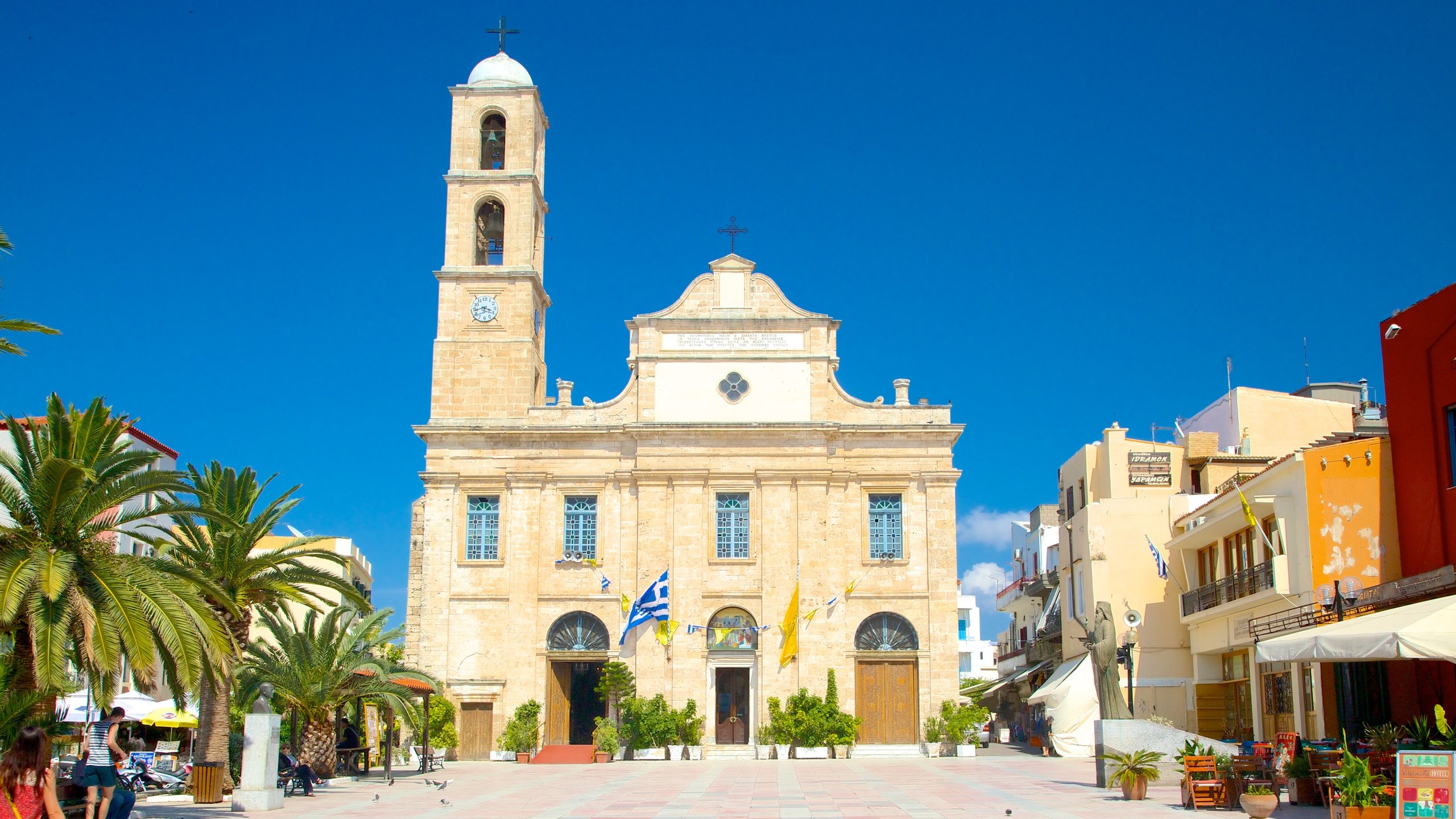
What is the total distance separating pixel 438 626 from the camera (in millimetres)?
37188

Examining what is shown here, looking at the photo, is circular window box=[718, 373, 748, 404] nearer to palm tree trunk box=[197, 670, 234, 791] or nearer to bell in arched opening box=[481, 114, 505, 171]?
bell in arched opening box=[481, 114, 505, 171]

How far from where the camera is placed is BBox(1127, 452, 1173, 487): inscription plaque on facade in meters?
41.4

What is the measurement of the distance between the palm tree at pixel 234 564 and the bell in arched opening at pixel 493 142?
767 inches

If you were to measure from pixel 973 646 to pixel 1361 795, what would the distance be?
8129 cm

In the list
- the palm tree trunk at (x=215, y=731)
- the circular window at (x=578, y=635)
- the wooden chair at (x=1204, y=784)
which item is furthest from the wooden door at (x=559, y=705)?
the wooden chair at (x=1204, y=784)

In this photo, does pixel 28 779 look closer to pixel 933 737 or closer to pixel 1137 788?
pixel 1137 788

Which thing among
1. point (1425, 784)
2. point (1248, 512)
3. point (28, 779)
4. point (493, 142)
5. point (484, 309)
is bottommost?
point (1425, 784)

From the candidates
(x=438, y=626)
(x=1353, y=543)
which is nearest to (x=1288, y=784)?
(x=1353, y=543)

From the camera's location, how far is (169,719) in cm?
2998

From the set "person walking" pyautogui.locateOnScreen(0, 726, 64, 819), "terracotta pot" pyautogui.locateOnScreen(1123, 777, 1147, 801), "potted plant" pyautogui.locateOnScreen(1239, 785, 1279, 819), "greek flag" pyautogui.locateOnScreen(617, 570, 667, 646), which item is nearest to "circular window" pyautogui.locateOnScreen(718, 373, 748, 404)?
"greek flag" pyautogui.locateOnScreen(617, 570, 667, 646)

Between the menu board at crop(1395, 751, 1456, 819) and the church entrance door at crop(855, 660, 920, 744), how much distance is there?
76.8ft

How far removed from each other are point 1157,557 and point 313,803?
23621 mm

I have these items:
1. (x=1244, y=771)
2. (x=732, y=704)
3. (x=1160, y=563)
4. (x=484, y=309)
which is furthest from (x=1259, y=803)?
(x=484, y=309)

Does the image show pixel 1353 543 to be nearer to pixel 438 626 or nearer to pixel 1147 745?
pixel 1147 745
